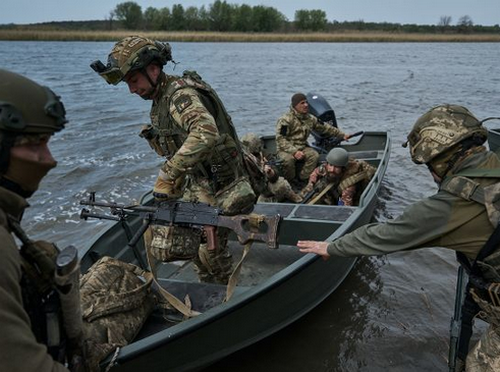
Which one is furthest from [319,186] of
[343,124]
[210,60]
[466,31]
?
[466,31]

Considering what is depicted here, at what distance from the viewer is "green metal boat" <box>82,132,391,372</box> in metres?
3.61

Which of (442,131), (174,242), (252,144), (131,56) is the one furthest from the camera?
(252,144)

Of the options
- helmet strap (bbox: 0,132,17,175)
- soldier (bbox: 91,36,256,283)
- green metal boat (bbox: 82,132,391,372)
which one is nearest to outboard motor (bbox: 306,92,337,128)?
green metal boat (bbox: 82,132,391,372)

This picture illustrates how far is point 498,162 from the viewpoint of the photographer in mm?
2850

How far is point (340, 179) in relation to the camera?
278 inches

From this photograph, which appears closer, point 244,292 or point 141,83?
point 244,292

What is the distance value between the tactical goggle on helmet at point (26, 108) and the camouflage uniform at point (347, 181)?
18.0 ft

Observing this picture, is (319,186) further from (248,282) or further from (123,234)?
(123,234)

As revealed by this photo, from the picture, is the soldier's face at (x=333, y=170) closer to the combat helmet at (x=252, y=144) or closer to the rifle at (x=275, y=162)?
the rifle at (x=275, y=162)

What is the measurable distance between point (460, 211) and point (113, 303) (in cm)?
250

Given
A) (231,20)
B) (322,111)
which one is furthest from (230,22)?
(322,111)

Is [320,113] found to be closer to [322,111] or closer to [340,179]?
[322,111]

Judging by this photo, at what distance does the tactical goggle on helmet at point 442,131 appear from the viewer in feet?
9.50

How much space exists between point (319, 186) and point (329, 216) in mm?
1479
